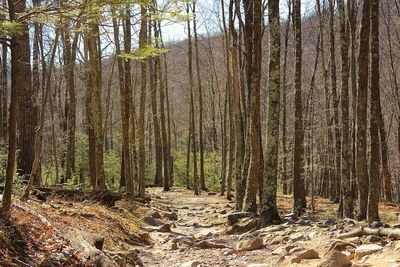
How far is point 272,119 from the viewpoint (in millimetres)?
10273

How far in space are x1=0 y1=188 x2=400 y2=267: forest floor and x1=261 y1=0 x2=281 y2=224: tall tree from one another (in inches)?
20.0

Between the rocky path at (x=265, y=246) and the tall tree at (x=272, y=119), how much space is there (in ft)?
1.67

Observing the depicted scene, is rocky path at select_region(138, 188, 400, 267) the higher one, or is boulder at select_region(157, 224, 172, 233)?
rocky path at select_region(138, 188, 400, 267)

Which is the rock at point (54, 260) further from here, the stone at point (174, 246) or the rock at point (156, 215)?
the rock at point (156, 215)

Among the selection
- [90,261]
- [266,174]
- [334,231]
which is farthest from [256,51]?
[90,261]

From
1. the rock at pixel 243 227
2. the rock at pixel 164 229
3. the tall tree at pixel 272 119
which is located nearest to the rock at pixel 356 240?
the tall tree at pixel 272 119

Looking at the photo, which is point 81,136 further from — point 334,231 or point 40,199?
point 334,231

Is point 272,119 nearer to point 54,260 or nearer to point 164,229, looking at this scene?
point 164,229

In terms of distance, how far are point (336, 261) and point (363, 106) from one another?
18.9 ft

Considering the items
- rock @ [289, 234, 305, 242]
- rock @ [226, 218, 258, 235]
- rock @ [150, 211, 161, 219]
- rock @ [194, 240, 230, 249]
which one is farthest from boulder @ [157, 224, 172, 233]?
rock @ [289, 234, 305, 242]

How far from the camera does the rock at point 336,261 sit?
5.61m

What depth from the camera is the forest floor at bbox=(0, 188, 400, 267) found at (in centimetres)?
539

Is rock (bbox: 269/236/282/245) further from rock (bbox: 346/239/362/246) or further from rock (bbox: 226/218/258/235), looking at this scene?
rock (bbox: 226/218/258/235)

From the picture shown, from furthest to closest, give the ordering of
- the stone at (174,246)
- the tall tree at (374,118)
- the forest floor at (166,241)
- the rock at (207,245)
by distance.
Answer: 1. the tall tree at (374,118)
2. the stone at (174,246)
3. the rock at (207,245)
4. the forest floor at (166,241)
